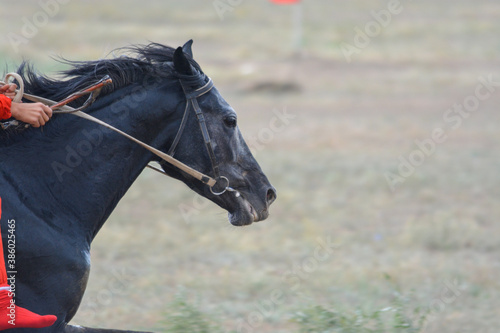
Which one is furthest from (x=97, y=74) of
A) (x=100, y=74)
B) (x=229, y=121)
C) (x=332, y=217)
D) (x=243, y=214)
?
(x=332, y=217)

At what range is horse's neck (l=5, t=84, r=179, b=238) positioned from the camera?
11.1 feet

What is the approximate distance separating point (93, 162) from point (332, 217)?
6.78 metres

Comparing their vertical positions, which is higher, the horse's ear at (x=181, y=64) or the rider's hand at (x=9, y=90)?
the horse's ear at (x=181, y=64)

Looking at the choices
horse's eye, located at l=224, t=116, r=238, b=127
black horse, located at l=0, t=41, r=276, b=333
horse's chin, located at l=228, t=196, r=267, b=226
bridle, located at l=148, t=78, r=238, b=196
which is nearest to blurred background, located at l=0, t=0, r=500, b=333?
black horse, located at l=0, t=41, r=276, b=333

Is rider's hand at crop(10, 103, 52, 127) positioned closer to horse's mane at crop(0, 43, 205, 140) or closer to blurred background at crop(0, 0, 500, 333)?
horse's mane at crop(0, 43, 205, 140)

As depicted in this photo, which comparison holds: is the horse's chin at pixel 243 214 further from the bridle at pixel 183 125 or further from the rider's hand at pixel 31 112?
the rider's hand at pixel 31 112

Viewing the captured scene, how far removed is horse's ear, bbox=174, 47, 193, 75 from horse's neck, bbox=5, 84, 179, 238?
300 mm

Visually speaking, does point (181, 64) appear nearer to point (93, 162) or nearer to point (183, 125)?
point (183, 125)

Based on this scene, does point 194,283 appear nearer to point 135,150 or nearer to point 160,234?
point 160,234

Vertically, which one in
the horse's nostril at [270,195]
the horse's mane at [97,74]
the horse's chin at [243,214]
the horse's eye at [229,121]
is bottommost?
the horse's chin at [243,214]

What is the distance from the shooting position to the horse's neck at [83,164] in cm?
339

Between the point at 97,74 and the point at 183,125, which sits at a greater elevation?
the point at 97,74

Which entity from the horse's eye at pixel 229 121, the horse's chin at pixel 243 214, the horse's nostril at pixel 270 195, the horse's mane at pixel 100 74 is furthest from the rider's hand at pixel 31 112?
the horse's nostril at pixel 270 195

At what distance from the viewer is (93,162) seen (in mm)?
3541
